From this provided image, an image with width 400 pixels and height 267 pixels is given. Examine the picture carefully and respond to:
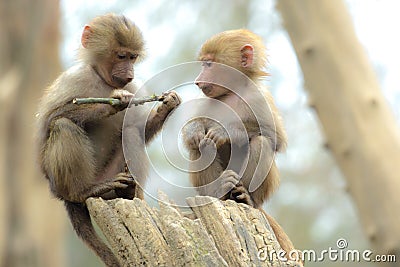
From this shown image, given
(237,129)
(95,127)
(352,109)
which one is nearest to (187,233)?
(237,129)

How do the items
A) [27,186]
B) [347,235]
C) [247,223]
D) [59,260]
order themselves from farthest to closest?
[347,235], [59,260], [27,186], [247,223]

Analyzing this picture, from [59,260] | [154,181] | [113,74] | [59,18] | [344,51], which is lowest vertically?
[59,260]

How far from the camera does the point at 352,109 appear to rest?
15.0ft

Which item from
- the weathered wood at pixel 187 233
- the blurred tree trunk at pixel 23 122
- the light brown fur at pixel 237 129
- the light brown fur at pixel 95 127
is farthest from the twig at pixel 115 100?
the blurred tree trunk at pixel 23 122

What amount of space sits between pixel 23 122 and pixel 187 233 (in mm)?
7318

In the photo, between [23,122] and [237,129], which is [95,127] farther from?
[23,122]

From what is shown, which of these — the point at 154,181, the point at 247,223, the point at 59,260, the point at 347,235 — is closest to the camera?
the point at 247,223

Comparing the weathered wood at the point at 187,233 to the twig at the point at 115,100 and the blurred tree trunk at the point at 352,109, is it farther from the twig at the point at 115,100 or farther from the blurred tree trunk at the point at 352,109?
the blurred tree trunk at the point at 352,109

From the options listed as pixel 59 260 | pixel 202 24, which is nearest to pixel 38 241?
pixel 59 260

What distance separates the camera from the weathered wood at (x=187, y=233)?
3.82 metres

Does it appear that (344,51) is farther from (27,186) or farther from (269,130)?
(27,186)

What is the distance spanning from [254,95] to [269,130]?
0.84ft

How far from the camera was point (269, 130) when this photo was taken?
186 inches

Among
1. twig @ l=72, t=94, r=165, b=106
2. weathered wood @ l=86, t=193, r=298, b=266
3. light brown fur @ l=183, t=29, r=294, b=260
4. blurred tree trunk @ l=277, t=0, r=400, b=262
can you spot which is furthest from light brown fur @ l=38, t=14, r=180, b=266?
blurred tree trunk @ l=277, t=0, r=400, b=262
